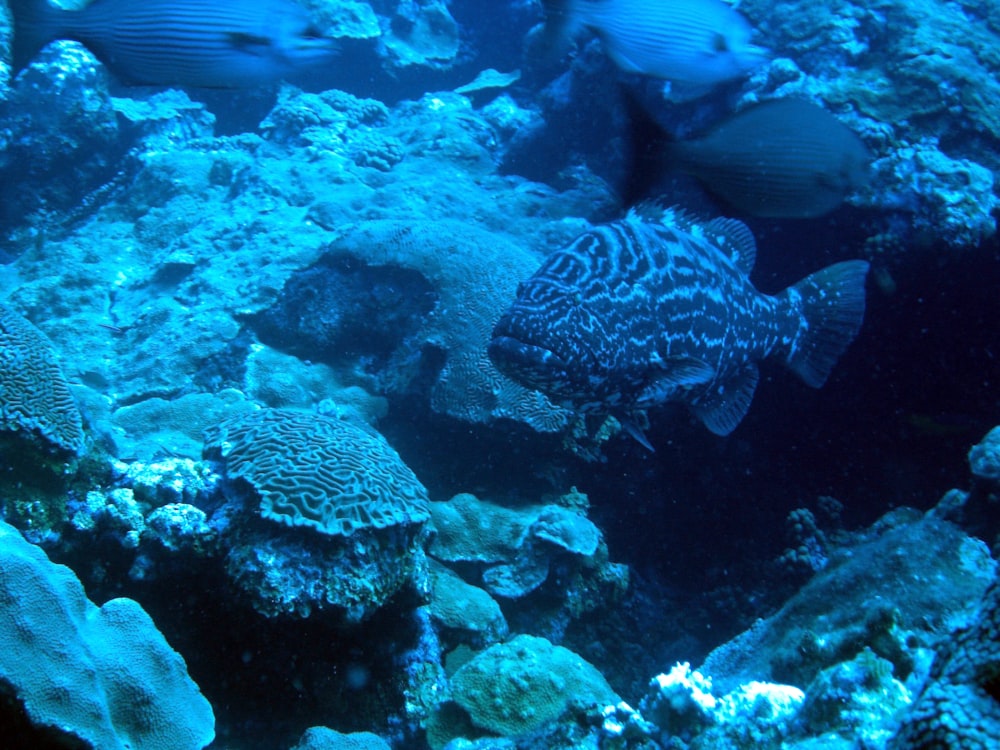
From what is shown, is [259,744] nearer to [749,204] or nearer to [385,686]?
[385,686]

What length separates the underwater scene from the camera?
3008 mm

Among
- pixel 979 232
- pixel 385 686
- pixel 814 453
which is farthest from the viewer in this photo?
pixel 814 453

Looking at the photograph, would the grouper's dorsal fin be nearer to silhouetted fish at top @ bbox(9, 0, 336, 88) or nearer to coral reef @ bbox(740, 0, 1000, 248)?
coral reef @ bbox(740, 0, 1000, 248)

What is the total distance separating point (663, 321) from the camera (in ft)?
12.3

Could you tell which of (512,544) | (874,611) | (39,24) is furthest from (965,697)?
(39,24)

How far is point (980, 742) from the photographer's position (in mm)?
1242

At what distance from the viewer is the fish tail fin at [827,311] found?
4.70 meters

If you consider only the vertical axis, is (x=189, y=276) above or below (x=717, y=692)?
below

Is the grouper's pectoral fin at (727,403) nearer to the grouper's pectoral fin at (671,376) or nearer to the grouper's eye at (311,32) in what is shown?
the grouper's pectoral fin at (671,376)

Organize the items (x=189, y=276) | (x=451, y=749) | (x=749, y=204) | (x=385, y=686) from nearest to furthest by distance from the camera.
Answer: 1. (x=451, y=749)
2. (x=385, y=686)
3. (x=749, y=204)
4. (x=189, y=276)

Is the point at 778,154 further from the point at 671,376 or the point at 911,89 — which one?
the point at 911,89

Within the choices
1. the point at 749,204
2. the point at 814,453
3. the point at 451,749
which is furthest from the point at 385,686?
the point at 814,453

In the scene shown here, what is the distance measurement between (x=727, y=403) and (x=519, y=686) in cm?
254

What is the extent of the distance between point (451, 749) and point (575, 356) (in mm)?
2301
